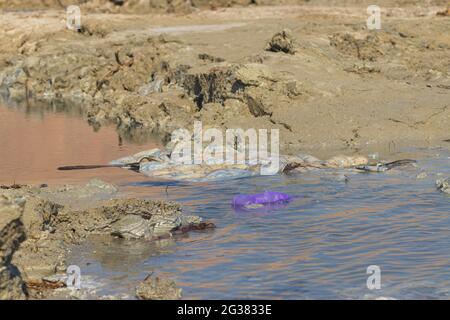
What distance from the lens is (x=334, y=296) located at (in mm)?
7176

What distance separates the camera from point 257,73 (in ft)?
48.8

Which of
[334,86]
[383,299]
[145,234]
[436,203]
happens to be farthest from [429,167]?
[383,299]

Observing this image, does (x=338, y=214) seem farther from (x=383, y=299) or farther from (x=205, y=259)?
(x=383, y=299)

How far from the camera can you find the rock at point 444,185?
10.6 m

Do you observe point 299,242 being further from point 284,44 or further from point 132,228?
point 284,44

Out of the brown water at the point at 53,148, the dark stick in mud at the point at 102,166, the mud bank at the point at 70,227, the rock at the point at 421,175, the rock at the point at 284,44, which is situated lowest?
the brown water at the point at 53,148

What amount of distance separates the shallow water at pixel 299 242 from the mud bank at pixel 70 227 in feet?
0.51

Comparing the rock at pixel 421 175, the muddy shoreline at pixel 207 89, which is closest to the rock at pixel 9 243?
the muddy shoreline at pixel 207 89

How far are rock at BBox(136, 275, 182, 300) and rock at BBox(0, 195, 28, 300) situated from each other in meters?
0.87

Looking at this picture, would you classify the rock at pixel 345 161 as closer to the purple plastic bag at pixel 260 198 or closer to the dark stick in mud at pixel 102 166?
the purple plastic bag at pixel 260 198

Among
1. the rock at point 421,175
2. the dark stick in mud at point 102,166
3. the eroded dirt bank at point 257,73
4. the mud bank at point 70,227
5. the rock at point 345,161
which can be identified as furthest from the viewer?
the eroded dirt bank at point 257,73

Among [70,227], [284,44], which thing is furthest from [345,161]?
[284,44]

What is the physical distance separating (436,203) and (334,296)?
3.34 m

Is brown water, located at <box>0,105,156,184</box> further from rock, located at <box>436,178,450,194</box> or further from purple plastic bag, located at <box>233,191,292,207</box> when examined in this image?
rock, located at <box>436,178,450,194</box>
